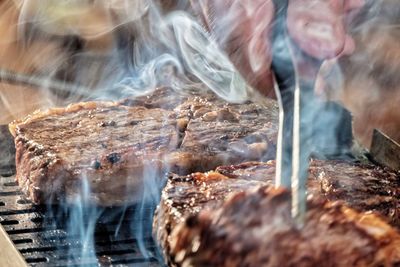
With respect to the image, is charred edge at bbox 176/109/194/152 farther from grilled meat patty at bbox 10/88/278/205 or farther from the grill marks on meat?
the grill marks on meat

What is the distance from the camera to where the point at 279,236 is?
A: 7.17ft

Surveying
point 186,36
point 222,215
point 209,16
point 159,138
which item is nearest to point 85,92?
point 186,36

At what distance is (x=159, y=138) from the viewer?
12.0 feet

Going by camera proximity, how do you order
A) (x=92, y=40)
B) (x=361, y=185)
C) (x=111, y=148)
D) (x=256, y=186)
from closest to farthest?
(x=256, y=186) → (x=361, y=185) → (x=111, y=148) → (x=92, y=40)

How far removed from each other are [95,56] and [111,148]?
4967 mm

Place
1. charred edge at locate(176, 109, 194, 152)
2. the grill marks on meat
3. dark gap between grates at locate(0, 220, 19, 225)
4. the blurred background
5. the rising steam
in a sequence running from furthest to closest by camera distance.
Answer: the rising steam, the blurred background, charred edge at locate(176, 109, 194, 152), dark gap between grates at locate(0, 220, 19, 225), the grill marks on meat

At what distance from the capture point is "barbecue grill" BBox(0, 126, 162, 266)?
2924mm

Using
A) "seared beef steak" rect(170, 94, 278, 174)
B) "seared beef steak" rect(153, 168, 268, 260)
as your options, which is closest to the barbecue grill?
"seared beef steak" rect(153, 168, 268, 260)

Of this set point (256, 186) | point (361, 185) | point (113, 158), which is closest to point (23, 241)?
point (113, 158)

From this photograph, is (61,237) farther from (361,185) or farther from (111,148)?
(361,185)

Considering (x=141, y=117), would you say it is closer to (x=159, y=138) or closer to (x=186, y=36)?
(x=159, y=138)

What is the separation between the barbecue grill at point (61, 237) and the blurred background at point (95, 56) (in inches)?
134

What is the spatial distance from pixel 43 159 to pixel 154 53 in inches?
187

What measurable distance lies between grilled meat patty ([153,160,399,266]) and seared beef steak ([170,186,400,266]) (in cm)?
5
